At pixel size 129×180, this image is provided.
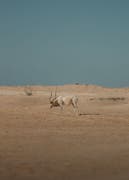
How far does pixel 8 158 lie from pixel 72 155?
1993mm

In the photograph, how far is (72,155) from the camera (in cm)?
1417

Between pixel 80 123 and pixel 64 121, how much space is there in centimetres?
115

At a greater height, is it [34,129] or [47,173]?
[34,129]

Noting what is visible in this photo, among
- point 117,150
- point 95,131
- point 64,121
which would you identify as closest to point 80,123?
point 64,121

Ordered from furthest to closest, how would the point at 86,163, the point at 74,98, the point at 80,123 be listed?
the point at 74,98
the point at 80,123
the point at 86,163

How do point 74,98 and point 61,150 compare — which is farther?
point 74,98

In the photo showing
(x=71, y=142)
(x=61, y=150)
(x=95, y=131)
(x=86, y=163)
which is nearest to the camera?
(x=86, y=163)

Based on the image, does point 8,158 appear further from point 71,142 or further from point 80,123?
point 80,123

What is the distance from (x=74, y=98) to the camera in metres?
33.7

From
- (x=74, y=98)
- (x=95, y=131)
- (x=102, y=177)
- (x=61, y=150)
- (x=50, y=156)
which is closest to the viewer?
(x=102, y=177)

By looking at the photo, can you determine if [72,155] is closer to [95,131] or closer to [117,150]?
[117,150]

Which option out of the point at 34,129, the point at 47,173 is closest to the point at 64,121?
the point at 34,129

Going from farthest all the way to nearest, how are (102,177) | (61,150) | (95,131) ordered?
(95,131), (61,150), (102,177)

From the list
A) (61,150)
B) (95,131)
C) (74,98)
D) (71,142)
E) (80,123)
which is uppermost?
(74,98)
